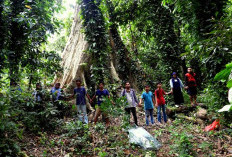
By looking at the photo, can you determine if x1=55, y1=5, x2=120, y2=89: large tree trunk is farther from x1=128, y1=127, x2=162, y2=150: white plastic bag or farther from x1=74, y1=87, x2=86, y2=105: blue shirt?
x1=128, y1=127, x2=162, y2=150: white plastic bag

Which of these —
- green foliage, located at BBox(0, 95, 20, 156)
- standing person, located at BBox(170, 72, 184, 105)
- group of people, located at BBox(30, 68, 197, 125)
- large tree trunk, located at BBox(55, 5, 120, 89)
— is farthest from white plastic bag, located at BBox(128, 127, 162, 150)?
large tree trunk, located at BBox(55, 5, 120, 89)

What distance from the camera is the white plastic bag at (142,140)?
4051 mm

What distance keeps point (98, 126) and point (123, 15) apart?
22.9ft

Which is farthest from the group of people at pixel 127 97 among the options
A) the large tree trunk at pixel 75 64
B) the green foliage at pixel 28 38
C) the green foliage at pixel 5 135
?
the green foliage at pixel 5 135

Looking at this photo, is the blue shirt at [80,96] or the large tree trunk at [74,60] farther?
the large tree trunk at [74,60]

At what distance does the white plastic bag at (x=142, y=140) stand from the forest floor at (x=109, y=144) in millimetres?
114

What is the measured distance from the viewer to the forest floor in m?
3.82

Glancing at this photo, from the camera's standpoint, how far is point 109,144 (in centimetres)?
427

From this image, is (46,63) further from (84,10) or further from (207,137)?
(207,137)

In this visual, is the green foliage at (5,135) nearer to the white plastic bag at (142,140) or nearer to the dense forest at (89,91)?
the dense forest at (89,91)

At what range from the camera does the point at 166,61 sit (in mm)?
9492

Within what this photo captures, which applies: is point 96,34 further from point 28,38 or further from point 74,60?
point 28,38

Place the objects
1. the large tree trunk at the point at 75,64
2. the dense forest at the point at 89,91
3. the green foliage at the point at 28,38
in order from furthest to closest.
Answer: the large tree trunk at the point at 75,64
the green foliage at the point at 28,38
the dense forest at the point at 89,91

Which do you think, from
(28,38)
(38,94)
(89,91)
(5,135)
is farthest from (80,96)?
(5,135)
